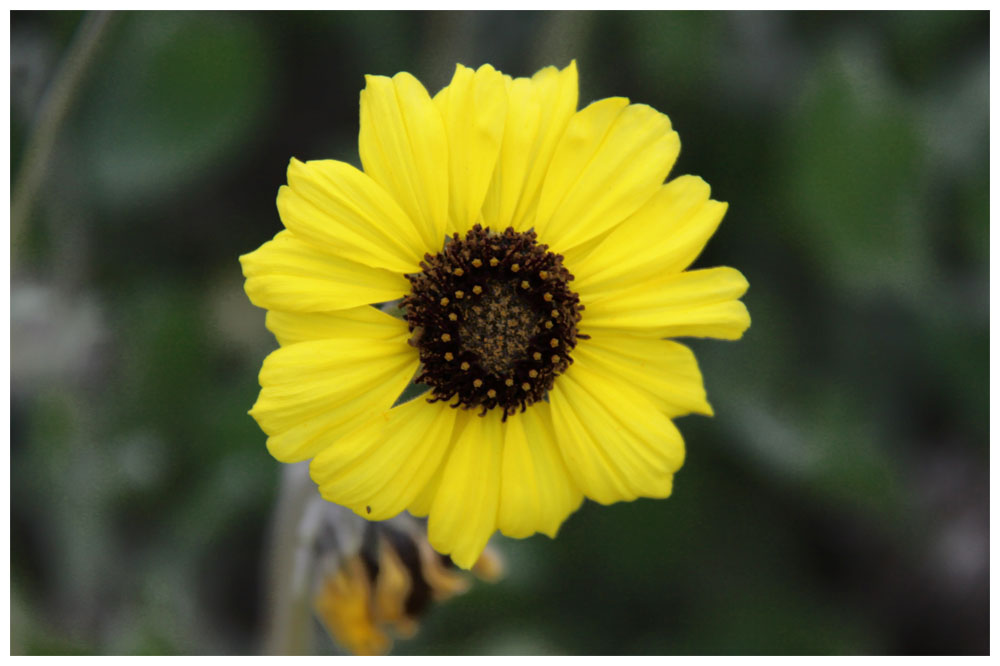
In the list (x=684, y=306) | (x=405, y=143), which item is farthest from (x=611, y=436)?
(x=405, y=143)

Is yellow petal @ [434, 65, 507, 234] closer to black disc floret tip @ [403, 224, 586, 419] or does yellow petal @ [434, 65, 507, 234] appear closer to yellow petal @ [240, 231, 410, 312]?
black disc floret tip @ [403, 224, 586, 419]

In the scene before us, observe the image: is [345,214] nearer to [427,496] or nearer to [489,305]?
[489,305]

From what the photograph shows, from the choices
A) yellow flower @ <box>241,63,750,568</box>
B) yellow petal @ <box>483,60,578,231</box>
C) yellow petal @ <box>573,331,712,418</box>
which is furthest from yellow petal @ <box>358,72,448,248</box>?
yellow petal @ <box>573,331,712,418</box>

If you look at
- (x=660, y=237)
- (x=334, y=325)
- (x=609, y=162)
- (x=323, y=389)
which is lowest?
(x=323, y=389)

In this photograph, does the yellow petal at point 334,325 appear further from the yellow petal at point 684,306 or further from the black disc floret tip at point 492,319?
the yellow petal at point 684,306

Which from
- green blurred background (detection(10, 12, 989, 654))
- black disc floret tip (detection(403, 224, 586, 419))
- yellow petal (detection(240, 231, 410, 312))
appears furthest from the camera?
green blurred background (detection(10, 12, 989, 654))

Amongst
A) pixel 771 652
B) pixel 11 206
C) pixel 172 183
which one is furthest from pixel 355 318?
pixel 771 652

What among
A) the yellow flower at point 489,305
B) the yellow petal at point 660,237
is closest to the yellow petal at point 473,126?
the yellow flower at point 489,305
